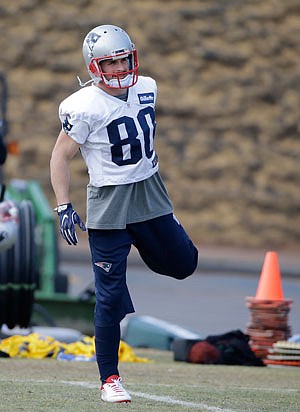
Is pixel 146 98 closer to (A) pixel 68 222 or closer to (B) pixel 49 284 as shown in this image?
(A) pixel 68 222

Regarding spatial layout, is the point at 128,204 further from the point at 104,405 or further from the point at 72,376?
the point at 72,376

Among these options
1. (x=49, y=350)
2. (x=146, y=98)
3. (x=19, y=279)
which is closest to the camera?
(x=146, y=98)

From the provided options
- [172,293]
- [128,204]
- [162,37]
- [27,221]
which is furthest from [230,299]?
[128,204]

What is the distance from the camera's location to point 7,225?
8.61 meters

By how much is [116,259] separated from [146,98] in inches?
32.3

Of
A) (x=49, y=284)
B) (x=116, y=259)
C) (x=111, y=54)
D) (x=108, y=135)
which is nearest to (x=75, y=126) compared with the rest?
(x=108, y=135)

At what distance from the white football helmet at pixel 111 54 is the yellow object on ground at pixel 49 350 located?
299cm

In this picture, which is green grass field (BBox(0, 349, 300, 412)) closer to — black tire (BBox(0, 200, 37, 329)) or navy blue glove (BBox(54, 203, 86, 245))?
navy blue glove (BBox(54, 203, 86, 245))

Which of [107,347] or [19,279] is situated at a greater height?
[19,279]

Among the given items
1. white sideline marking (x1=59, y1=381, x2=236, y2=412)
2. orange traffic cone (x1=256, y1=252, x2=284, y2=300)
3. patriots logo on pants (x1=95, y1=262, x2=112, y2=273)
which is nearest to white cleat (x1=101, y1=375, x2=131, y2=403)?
white sideline marking (x1=59, y1=381, x2=236, y2=412)

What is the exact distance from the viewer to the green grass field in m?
5.90

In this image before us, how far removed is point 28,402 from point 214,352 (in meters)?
3.22

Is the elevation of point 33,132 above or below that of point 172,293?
above

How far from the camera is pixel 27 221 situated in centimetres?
1029
